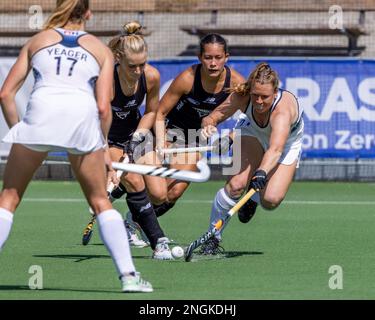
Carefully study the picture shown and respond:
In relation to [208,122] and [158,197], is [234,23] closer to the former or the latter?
[158,197]

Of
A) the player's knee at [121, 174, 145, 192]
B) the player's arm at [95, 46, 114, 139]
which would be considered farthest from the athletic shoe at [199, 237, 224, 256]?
the player's arm at [95, 46, 114, 139]

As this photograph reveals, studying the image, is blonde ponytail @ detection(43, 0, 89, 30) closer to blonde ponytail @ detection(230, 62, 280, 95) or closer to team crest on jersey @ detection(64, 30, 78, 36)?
team crest on jersey @ detection(64, 30, 78, 36)

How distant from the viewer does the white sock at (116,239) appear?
5.76m

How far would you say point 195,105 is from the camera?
8742mm

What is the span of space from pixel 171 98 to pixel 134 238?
3.94 feet

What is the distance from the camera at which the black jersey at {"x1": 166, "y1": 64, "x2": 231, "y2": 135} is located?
8587 mm

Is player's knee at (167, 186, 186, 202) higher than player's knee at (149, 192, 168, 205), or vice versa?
player's knee at (167, 186, 186, 202)

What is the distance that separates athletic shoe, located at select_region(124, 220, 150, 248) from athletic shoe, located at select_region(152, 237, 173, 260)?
95 cm

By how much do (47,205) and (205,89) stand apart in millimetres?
4093

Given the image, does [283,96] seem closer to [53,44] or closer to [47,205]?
[53,44]

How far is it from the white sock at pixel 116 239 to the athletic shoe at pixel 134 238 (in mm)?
2897
